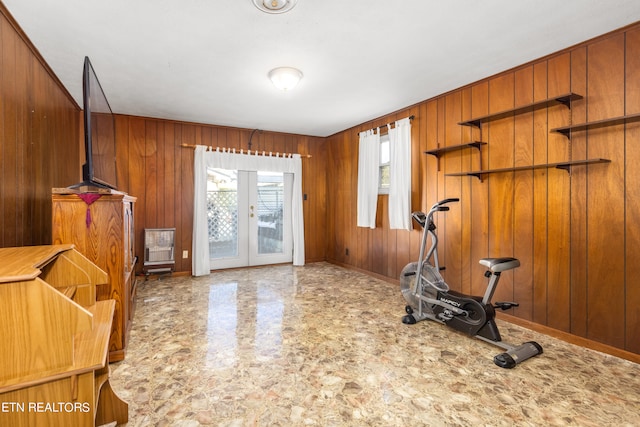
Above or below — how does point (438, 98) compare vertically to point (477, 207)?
above

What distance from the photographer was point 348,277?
4.90 m

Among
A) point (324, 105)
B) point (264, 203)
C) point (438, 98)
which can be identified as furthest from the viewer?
point (264, 203)

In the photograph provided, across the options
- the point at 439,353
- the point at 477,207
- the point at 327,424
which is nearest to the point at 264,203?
the point at 477,207

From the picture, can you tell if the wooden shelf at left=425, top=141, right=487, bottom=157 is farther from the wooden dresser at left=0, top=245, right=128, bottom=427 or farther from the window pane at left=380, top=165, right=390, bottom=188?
the wooden dresser at left=0, top=245, right=128, bottom=427

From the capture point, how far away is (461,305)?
2.77m

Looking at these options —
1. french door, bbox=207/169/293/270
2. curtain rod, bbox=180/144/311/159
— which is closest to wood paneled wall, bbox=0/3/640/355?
curtain rod, bbox=180/144/311/159

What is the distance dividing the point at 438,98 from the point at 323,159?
2.69 m

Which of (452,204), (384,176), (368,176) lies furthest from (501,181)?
(368,176)

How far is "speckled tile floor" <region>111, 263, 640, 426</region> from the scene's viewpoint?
5.77 feet

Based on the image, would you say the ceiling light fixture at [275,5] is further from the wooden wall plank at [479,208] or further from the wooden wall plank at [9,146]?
the wooden wall plank at [479,208]

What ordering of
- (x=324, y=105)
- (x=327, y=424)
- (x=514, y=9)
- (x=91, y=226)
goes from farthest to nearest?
1. (x=324, y=105)
2. (x=91, y=226)
3. (x=514, y=9)
4. (x=327, y=424)

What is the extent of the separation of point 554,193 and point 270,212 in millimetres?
4177

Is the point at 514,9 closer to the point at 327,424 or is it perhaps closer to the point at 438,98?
the point at 438,98

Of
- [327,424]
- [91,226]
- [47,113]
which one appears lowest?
[327,424]
